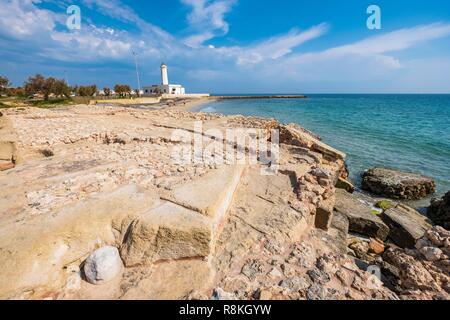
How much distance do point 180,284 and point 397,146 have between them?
18.4m

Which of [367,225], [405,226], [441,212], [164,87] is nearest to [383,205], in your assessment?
[441,212]

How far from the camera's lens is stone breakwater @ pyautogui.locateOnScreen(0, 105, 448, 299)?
244 cm

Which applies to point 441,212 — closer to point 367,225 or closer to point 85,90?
point 367,225

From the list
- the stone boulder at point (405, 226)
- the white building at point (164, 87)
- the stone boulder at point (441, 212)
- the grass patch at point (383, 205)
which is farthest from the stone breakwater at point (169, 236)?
the white building at point (164, 87)

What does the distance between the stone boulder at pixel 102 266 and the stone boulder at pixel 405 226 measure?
6377mm

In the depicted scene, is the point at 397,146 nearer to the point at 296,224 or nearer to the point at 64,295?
the point at 296,224

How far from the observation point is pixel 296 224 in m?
3.70

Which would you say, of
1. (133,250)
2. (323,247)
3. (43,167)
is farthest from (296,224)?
(43,167)

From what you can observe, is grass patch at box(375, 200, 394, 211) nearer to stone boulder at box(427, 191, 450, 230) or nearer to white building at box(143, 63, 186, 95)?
stone boulder at box(427, 191, 450, 230)

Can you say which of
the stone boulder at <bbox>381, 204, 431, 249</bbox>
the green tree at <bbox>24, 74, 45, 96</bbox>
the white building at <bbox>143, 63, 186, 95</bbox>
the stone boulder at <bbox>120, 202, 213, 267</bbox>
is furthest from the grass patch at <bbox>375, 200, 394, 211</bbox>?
the white building at <bbox>143, 63, 186, 95</bbox>

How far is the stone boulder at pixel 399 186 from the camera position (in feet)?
28.9

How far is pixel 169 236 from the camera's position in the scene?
2773 mm

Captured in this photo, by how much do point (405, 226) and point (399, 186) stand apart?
3.59 meters

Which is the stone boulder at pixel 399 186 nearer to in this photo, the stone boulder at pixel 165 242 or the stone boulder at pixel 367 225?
the stone boulder at pixel 367 225
